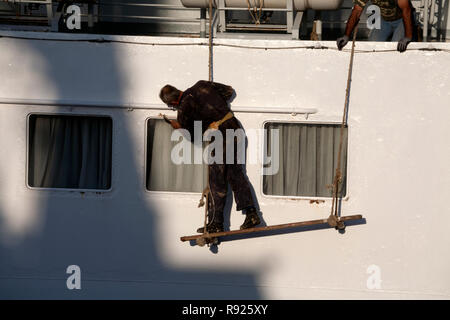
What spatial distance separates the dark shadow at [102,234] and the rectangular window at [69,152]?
4.2 inches

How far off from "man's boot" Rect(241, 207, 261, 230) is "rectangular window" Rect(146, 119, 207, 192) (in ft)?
1.84

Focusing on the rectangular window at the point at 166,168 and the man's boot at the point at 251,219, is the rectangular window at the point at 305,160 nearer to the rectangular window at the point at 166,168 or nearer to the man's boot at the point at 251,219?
the man's boot at the point at 251,219

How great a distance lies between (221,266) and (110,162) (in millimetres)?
1505

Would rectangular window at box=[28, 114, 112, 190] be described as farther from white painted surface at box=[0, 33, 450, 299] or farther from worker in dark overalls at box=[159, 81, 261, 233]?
worker in dark overalls at box=[159, 81, 261, 233]

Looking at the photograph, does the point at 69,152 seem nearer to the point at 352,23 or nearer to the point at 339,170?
the point at 339,170

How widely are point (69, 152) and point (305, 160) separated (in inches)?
92.5

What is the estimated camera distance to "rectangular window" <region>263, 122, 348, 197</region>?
22.2 feet

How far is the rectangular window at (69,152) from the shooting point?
22.8ft

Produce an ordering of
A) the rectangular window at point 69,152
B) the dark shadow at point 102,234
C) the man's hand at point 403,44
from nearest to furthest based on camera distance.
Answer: the man's hand at point 403,44 < the dark shadow at point 102,234 < the rectangular window at point 69,152

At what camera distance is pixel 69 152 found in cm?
701

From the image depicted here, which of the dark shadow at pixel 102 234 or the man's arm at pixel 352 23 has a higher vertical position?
the man's arm at pixel 352 23

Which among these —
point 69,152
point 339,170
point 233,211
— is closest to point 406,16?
point 339,170

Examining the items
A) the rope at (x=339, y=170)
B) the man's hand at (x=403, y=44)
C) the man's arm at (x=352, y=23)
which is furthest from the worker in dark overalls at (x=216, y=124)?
the man's hand at (x=403, y=44)
